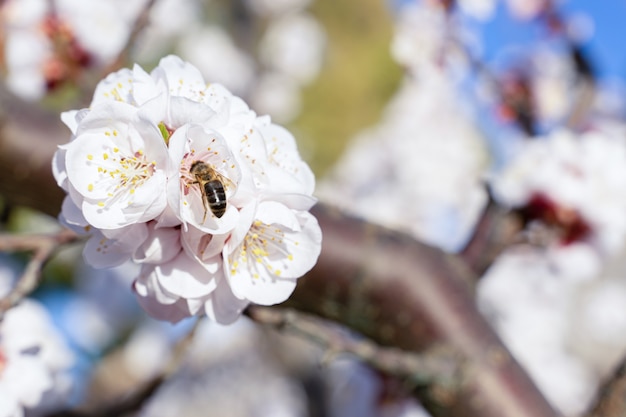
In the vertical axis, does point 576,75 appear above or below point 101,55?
above

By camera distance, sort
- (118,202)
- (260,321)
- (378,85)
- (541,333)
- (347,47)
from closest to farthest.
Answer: (118,202), (260,321), (541,333), (378,85), (347,47)

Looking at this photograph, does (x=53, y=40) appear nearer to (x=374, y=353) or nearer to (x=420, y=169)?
(x=374, y=353)

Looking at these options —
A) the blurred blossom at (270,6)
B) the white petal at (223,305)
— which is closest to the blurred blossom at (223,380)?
the white petal at (223,305)

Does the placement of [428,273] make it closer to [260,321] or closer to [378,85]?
[260,321]

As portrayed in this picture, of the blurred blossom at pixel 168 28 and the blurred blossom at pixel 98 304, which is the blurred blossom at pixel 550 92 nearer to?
the blurred blossom at pixel 98 304

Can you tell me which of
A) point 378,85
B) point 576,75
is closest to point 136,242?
point 576,75

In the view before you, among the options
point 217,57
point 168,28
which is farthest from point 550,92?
point 217,57

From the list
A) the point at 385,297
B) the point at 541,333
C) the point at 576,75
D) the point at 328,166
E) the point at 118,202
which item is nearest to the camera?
the point at 118,202
